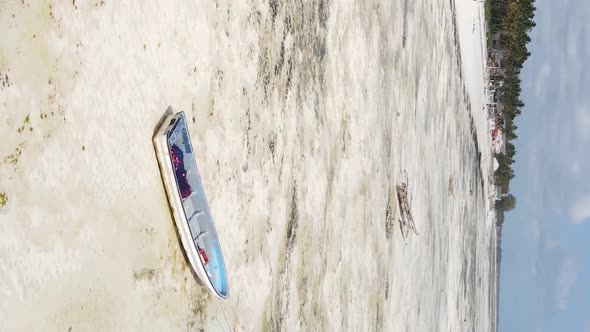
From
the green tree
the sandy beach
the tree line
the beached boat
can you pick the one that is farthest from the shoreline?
the beached boat

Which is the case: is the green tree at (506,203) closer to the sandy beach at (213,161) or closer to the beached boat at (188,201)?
the sandy beach at (213,161)

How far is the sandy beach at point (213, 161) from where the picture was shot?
9.27 ft

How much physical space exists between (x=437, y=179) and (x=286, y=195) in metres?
7.58

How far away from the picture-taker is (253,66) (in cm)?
501

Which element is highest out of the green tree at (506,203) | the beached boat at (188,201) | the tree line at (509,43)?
the tree line at (509,43)

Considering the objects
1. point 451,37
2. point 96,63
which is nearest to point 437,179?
point 451,37

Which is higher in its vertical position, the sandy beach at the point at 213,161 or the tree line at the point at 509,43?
the tree line at the point at 509,43

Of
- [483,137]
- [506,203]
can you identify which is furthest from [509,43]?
[506,203]

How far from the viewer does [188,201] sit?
3988 mm

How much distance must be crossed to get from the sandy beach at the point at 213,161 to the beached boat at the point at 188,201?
0.06 m

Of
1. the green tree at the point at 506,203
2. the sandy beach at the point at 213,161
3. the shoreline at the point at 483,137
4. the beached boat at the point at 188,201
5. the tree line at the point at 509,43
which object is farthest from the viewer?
the green tree at the point at 506,203

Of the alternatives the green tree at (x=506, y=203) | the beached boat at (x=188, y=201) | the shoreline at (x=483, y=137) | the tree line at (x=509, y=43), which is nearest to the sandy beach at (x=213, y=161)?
the beached boat at (x=188, y=201)

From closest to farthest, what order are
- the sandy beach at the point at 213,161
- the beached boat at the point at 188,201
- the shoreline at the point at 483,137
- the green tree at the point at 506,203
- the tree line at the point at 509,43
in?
the sandy beach at the point at 213,161, the beached boat at the point at 188,201, the shoreline at the point at 483,137, the tree line at the point at 509,43, the green tree at the point at 506,203

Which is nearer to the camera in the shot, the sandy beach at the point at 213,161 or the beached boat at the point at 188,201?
the sandy beach at the point at 213,161
